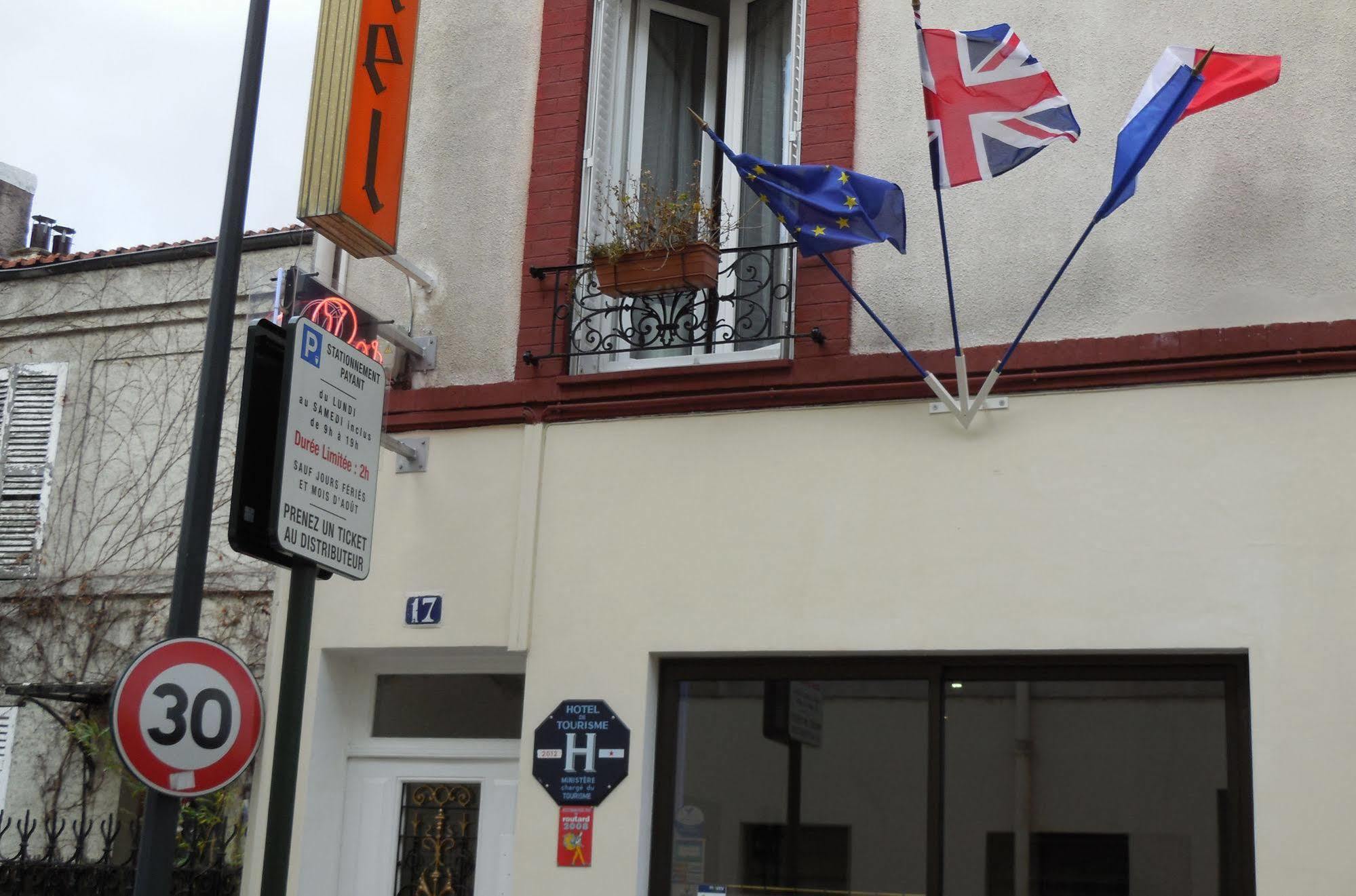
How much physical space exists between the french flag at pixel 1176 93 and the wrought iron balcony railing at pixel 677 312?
6.31 ft

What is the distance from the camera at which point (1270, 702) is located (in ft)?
21.9

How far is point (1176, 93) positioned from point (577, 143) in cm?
334

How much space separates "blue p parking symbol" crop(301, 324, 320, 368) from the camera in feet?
19.3

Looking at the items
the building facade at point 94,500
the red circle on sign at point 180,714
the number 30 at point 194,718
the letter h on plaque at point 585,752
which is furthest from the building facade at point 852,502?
the number 30 at point 194,718

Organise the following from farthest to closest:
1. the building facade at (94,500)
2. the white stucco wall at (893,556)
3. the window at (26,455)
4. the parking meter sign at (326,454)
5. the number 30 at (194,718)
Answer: the window at (26,455)
the building facade at (94,500)
the white stucco wall at (893,556)
the number 30 at (194,718)
the parking meter sign at (326,454)

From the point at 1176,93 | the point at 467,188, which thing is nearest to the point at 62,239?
the point at 467,188

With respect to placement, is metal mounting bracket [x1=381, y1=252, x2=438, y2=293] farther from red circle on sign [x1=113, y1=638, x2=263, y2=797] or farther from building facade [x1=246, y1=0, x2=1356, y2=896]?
red circle on sign [x1=113, y1=638, x2=263, y2=797]

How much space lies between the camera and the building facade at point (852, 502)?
6.93 meters

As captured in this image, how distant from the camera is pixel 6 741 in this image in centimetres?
1034

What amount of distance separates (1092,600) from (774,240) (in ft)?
8.81

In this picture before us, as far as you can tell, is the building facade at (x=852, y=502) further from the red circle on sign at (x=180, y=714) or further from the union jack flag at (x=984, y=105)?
the red circle on sign at (x=180, y=714)

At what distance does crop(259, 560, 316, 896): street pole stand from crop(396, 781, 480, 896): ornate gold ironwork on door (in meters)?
2.85

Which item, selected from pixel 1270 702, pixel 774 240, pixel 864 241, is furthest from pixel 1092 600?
pixel 774 240

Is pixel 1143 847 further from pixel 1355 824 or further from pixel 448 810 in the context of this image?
pixel 448 810
